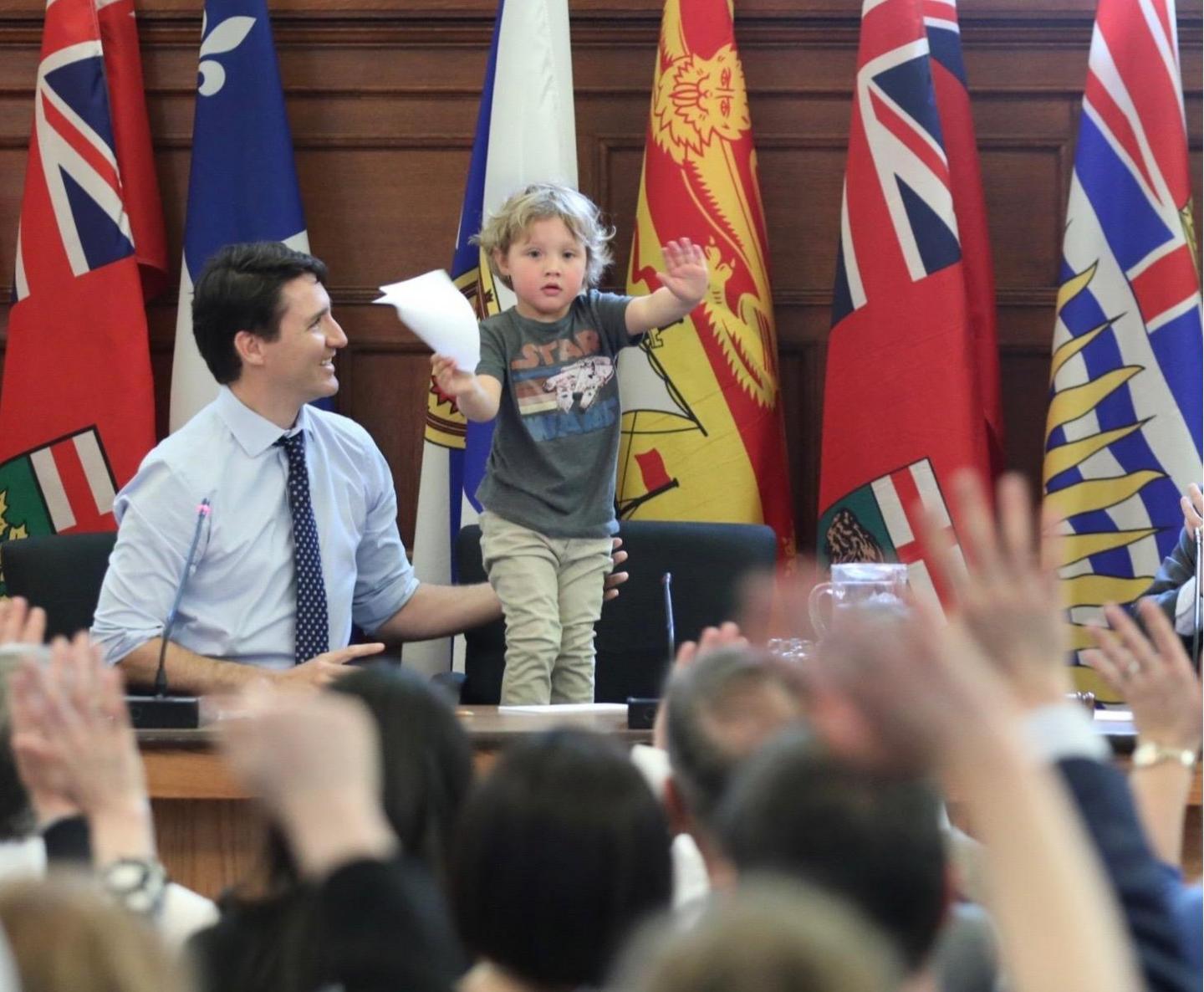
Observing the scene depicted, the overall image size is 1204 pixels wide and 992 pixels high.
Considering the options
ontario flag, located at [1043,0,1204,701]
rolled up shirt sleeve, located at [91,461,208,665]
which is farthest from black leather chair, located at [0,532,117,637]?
ontario flag, located at [1043,0,1204,701]

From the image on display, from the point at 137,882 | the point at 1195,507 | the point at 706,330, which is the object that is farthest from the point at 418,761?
the point at 706,330

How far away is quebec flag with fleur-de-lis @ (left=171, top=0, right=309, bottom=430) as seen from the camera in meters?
4.08

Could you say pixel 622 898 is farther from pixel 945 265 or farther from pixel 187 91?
pixel 187 91

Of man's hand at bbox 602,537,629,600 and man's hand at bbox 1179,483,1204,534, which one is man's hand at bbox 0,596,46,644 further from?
man's hand at bbox 1179,483,1204,534

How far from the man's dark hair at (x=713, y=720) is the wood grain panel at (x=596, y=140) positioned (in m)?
2.98

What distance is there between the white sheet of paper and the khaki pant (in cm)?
40

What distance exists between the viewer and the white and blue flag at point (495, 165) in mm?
3959

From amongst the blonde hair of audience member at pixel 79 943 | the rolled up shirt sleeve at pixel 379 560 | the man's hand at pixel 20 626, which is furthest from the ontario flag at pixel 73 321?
the blonde hair of audience member at pixel 79 943

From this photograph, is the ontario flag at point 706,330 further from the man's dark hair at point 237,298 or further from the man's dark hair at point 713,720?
the man's dark hair at point 713,720

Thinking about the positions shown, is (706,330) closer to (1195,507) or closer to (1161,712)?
(1195,507)

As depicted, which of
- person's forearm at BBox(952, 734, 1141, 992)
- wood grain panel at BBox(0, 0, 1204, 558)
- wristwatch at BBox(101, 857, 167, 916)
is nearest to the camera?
person's forearm at BBox(952, 734, 1141, 992)

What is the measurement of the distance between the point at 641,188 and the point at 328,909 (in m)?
3.21

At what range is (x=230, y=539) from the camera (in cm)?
306

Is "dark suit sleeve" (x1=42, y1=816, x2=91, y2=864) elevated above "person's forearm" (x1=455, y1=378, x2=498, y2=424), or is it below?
below
